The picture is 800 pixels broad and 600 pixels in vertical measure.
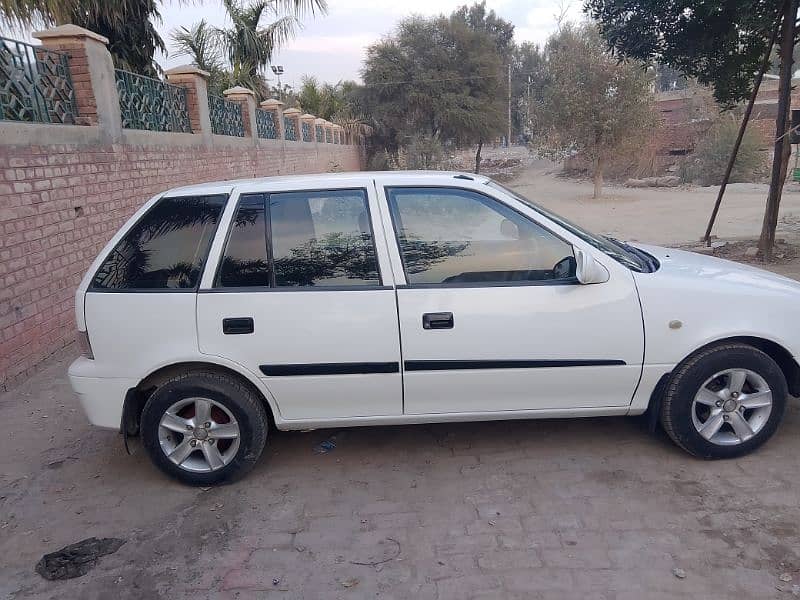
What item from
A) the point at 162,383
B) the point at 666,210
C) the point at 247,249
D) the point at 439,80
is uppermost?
the point at 439,80

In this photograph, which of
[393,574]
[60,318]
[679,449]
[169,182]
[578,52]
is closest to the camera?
[393,574]

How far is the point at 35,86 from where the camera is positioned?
6.28 m

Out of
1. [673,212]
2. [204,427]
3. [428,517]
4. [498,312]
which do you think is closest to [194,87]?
[204,427]

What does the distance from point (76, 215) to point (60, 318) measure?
46.7 inches

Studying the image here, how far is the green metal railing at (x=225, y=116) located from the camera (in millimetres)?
12273

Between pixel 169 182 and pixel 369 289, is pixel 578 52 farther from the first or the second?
pixel 369 289

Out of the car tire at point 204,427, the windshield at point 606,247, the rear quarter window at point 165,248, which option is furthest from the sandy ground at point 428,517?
the rear quarter window at point 165,248

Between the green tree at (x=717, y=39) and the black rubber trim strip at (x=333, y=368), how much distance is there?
752cm

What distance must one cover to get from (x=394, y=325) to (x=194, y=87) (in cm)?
915

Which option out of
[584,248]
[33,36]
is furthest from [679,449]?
[33,36]

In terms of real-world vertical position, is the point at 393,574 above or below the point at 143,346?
below

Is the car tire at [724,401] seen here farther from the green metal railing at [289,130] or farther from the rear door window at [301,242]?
the green metal railing at [289,130]

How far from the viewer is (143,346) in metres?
3.40

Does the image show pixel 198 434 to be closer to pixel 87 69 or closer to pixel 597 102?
pixel 87 69
